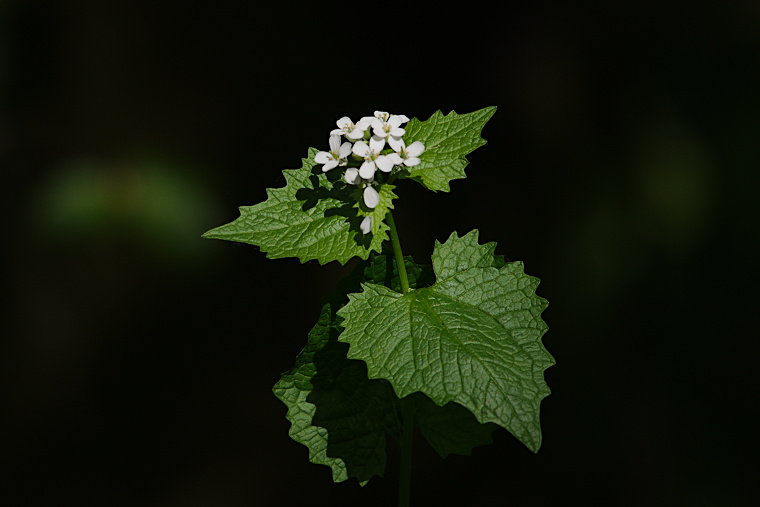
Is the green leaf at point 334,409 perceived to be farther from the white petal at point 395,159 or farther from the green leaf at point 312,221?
the white petal at point 395,159

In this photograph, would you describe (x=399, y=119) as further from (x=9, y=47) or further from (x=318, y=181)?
(x=9, y=47)

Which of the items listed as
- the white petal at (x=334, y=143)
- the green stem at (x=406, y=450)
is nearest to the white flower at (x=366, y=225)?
the white petal at (x=334, y=143)

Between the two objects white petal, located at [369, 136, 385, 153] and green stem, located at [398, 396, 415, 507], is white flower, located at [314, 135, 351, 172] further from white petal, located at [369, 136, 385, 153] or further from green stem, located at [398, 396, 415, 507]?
green stem, located at [398, 396, 415, 507]

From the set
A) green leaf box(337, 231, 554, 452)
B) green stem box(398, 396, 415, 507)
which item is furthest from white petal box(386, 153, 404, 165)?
green stem box(398, 396, 415, 507)

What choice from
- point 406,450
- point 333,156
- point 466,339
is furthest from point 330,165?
point 406,450

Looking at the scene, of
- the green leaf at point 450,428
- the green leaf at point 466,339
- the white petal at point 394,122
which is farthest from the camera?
the green leaf at point 450,428

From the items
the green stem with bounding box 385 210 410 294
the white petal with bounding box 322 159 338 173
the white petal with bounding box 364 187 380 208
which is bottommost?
the green stem with bounding box 385 210 410 294

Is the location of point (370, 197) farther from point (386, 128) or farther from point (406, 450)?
point (406, 450)
